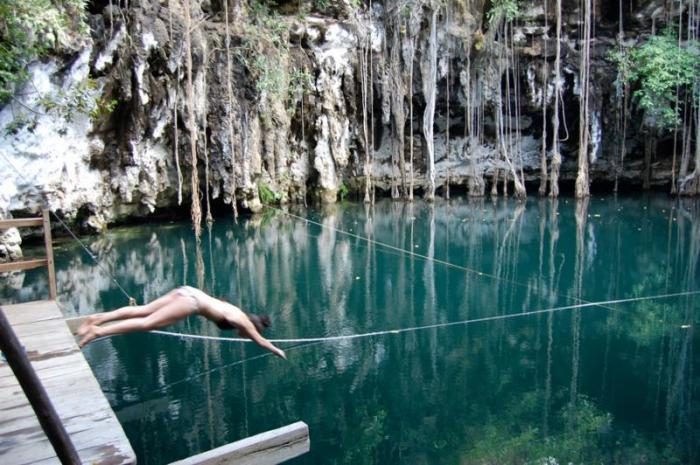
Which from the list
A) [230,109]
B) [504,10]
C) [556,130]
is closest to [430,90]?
[504,10]

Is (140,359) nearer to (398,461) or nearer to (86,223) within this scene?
(398,461)

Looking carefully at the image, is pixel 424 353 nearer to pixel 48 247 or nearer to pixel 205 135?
pixel 48 247

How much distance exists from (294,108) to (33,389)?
1772 centimetres

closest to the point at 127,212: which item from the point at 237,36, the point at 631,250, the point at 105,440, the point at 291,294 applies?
the point at 237,36

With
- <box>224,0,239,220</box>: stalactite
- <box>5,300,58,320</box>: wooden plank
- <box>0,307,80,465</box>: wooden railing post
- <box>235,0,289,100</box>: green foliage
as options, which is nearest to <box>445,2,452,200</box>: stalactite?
<box>235,0,289,100</box>: green foliage

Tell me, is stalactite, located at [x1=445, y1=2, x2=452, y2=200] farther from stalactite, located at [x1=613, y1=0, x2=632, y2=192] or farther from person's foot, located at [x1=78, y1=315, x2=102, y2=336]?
person's foot, located at [x1=78, y1=315, x2=102, y2=336]

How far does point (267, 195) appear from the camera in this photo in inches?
724

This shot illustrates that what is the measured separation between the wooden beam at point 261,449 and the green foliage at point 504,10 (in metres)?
17.7

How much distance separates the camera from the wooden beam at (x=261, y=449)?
2.41 meters

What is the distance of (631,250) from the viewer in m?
11.1

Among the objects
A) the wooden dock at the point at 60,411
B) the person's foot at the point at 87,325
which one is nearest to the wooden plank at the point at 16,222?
the wooden dock at the point at 60,411

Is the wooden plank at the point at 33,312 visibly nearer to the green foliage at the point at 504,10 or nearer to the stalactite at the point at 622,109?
the green foliage at the point at 504,10

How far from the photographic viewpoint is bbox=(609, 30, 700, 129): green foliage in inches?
659

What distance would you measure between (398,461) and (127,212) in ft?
43.7
